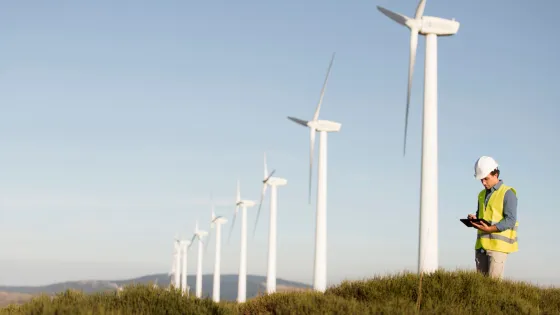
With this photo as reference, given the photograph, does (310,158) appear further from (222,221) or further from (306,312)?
(222,221)

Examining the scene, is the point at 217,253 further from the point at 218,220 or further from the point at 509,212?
the point at 509,212

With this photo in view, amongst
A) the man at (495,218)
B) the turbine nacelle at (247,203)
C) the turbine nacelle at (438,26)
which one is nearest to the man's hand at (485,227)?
the man at (495,218)

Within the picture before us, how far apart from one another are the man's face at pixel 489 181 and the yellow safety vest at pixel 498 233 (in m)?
0.19

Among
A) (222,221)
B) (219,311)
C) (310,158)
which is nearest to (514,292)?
(219,311)

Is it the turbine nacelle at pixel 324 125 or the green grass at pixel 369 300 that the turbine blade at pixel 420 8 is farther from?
the turbine nacelle at pixel 324 125

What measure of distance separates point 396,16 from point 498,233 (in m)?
16.6

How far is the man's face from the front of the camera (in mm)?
15468

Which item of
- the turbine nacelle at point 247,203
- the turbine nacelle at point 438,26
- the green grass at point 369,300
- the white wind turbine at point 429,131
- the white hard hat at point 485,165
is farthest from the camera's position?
the turbine nacelle at point 247,203

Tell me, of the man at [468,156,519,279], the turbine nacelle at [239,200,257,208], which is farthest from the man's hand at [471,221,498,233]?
the turbine nacelle at [239,200,257,208]

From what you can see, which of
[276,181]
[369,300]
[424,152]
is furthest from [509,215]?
[276,181]

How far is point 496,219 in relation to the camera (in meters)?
15.6

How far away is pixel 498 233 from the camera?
607 inches

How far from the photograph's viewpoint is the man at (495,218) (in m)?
15.4

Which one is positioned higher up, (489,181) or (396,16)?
(396,16)
